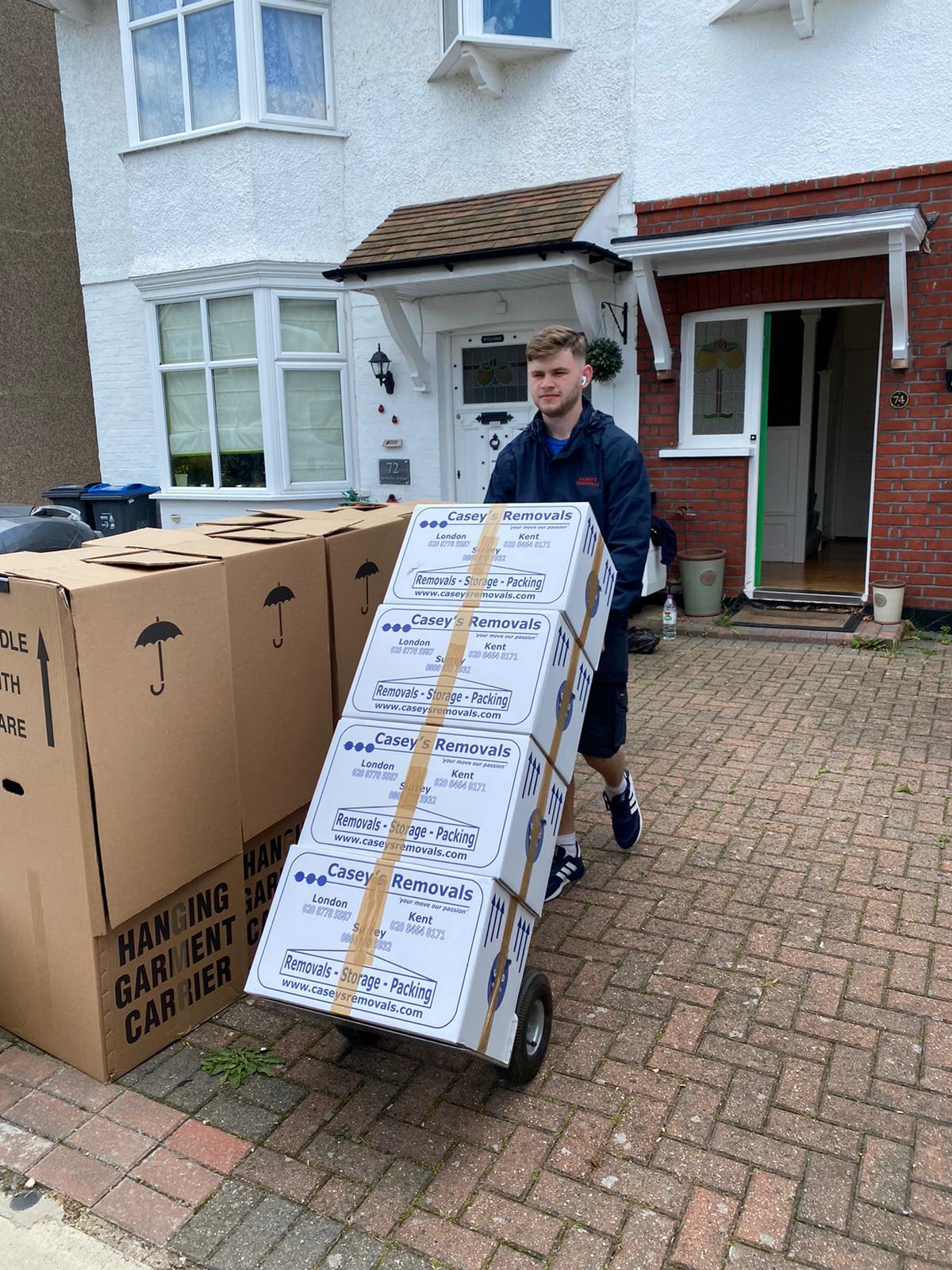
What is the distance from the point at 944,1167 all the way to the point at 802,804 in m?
2.12

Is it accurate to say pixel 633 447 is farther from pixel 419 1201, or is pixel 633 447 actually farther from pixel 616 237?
pixel 616 237

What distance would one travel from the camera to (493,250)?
7285 millimetres

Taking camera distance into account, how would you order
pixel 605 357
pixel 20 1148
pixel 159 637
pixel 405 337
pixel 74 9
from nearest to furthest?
pixel 20 1148, pixel 159 637, pixel 605 357, pixel 405 337, pixel 74 9

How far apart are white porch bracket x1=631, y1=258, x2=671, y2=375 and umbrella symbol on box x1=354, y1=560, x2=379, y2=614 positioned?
15.8ft

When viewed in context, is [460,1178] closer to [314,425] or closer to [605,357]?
[605,357]

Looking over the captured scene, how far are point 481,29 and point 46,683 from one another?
25.0ft

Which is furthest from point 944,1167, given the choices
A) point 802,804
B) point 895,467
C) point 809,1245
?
point 895,467

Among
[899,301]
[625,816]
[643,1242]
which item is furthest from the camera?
[899,301]

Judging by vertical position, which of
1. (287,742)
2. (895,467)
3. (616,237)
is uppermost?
(616,237)

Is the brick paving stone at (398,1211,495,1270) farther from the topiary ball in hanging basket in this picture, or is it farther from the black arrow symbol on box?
the topiary ball in hanging basket

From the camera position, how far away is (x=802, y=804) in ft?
13.8

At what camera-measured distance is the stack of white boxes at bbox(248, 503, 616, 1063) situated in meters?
2.21

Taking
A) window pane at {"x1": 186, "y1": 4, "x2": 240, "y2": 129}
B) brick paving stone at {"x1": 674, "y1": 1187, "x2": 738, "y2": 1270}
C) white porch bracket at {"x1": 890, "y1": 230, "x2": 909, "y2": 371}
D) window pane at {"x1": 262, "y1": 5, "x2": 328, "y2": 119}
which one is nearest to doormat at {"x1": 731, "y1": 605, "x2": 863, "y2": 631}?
white porch bracket at {"x1": 890, "y1": 230, "x2": 909, "y2": 371}

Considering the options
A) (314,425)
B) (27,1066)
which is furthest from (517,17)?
(27,1066)
